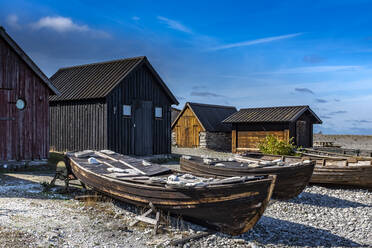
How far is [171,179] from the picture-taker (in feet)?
26.3

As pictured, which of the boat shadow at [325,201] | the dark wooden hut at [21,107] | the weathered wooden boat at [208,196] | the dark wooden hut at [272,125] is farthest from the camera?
the dark wooden hut at [272,125]

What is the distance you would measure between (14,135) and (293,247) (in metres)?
13.1

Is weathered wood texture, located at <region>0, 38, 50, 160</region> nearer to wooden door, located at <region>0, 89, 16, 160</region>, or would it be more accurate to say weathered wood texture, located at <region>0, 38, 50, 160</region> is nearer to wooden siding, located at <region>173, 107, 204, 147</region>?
wooden door, located at <region>0, 89, 16, 160</region>

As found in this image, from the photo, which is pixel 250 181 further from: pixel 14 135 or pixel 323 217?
pixel 14 135

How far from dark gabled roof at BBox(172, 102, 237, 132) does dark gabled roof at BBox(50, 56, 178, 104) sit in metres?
8.86

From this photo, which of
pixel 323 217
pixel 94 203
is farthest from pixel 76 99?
pixel 323 217

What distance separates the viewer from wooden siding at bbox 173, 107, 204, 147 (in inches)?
1261

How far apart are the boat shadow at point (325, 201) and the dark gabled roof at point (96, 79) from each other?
11244 millimetres

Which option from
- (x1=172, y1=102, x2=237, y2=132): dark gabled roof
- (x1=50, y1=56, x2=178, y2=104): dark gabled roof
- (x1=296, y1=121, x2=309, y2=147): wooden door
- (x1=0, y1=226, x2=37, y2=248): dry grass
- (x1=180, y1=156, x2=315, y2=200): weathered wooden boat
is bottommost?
(x1=0, y1=226, x2=37, y2=248): dry grass

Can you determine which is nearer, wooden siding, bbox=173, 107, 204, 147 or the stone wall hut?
the stone wall hut

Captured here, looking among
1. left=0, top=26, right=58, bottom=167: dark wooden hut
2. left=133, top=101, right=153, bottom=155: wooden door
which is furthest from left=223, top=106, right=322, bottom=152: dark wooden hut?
left=0, top=26, right=58, bottom=167: dark wooden hut

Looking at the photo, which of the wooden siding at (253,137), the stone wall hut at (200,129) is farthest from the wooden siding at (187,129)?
the wooden siding at (253,137)

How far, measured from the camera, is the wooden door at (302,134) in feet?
89.3

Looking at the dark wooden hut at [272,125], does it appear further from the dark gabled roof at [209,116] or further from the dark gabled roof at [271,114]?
the dark gabled roof at [209,116]
